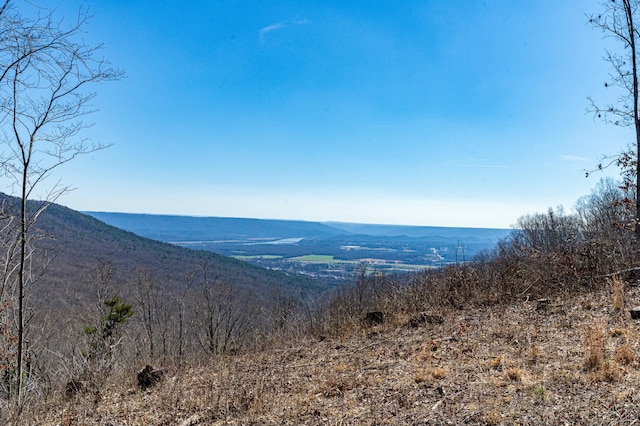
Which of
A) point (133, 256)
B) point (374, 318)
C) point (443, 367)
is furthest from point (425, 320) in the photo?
point (133, 256)

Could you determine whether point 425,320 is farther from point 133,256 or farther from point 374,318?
point 133,256

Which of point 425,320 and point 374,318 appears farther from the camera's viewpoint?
point 374,318

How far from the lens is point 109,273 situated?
26641mm

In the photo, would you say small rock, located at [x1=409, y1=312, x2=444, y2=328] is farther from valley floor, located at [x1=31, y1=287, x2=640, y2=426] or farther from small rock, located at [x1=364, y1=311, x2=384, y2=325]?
small rock, located at [x1=364, y1=311, x2=384, y2=325]

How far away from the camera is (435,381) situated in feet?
16.1

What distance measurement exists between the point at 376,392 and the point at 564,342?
2843 millimetres

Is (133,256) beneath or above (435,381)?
beneath

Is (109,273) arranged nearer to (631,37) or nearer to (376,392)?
(376,392)

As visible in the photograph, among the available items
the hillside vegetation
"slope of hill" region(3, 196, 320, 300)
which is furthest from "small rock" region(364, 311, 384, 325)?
"slope of hill" region(3, 196, 320, 300)

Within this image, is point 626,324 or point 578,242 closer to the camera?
point 626,324

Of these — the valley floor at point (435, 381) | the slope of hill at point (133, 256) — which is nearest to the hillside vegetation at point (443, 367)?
the valley floor at point (435, 381)

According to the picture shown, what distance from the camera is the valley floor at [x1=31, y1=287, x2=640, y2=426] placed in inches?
151

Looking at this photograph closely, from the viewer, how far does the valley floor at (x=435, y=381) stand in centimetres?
→ 383

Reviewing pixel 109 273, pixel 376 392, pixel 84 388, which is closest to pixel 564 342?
pixel 376 392
